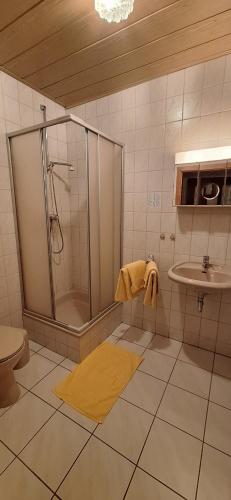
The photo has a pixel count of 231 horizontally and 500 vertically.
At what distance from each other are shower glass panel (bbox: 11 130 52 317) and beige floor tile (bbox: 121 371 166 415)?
0.92 m

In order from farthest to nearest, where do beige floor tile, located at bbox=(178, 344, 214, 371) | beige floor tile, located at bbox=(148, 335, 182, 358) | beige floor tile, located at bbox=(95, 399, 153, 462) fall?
beige floor tile, located at bbox=(148, 335, 182, 358), beige floor tile, located at bbox=(178, 344, 214, 371), beige floor tile, located at bbox=(95, 399, 153, 462)

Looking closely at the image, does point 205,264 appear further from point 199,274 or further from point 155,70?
point 155,70

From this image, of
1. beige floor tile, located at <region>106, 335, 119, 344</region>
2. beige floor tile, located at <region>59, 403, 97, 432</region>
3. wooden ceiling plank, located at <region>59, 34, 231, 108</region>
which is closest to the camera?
beige floor tile, located at <region>59, 403, 97, 432</region>

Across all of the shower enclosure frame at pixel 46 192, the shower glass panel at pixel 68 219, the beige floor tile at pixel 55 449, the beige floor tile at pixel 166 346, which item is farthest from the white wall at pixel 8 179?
the beige floor tile at pixel 166 346

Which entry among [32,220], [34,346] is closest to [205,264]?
[32,220]

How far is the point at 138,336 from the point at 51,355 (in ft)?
2.86

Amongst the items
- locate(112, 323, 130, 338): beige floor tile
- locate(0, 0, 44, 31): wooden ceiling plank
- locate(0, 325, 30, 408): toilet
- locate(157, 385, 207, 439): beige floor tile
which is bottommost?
locate(157, 385, 207, 439): beige floor tile

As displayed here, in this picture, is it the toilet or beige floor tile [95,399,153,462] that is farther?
the toilet

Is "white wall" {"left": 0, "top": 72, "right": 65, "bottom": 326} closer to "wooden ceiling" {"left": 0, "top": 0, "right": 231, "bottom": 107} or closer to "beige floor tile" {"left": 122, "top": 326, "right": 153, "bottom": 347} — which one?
"wooden ceiling" {"left": 0, "top": 0, "right": 231, "bottom": 107}

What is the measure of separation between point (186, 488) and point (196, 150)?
2089 millimetres

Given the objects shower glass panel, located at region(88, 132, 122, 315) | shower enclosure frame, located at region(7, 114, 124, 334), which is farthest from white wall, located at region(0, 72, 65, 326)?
shower glass panel, located at region(88, 132, 122, 315)

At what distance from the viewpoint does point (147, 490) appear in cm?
105

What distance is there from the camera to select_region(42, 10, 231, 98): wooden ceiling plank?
A: 4.10ft

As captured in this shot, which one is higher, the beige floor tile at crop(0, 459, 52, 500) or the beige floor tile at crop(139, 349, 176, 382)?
the beige floor tile at crop(139, 349, 176, 382)
